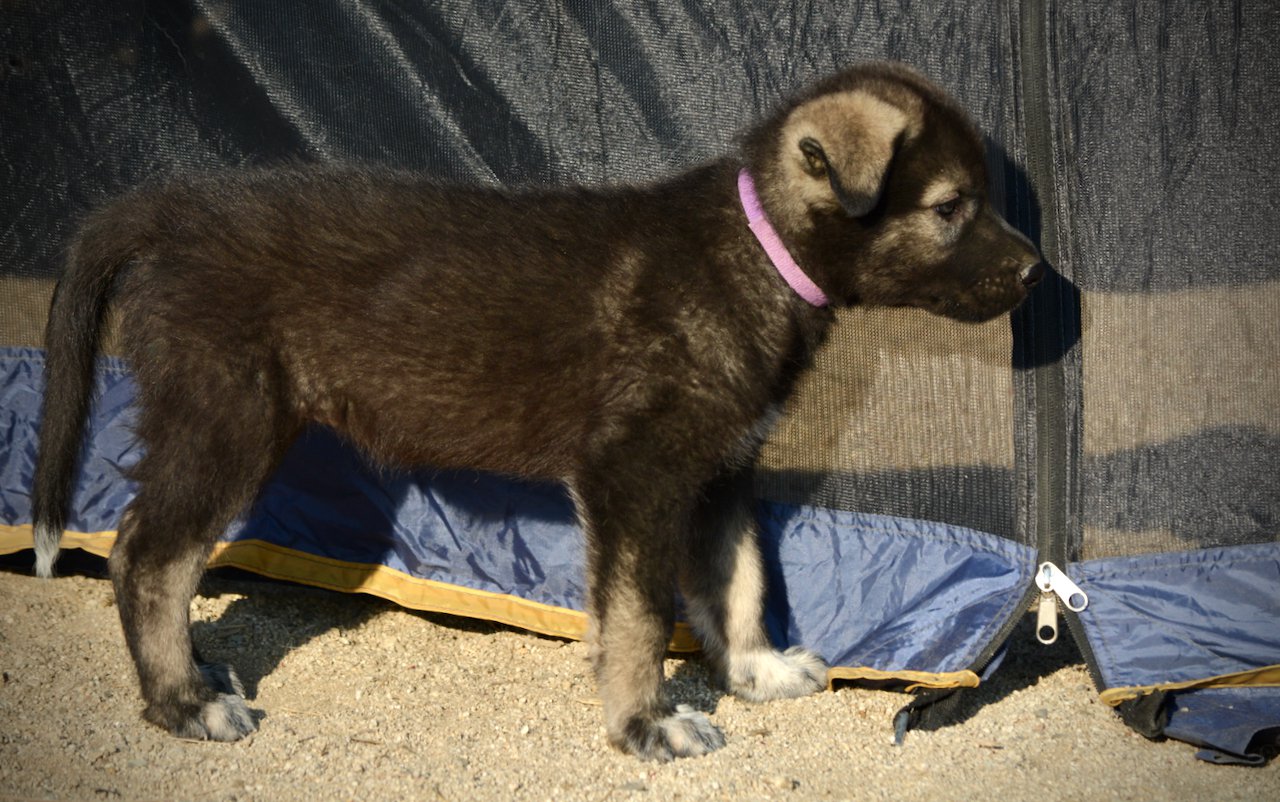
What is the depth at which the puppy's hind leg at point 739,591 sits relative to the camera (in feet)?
13.4

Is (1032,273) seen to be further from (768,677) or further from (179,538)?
(179,538)

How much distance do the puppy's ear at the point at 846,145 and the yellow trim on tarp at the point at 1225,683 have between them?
1766 mm

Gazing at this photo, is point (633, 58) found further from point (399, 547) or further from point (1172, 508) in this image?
point (1172, 508)

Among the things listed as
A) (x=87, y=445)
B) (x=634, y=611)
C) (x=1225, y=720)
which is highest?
(x=87, y=445)

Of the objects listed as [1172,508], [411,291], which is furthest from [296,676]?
[1172,508]

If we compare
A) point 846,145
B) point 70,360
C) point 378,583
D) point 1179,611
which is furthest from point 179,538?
point 1179,611

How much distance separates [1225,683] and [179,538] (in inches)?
129

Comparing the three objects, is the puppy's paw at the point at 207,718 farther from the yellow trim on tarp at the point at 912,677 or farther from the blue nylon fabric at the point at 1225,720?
the blue nylon fabric at the point at 1225,720

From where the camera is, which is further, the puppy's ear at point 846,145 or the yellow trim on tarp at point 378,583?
the yellow trim on tarp at point 378,583

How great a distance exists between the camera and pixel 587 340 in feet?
12.1

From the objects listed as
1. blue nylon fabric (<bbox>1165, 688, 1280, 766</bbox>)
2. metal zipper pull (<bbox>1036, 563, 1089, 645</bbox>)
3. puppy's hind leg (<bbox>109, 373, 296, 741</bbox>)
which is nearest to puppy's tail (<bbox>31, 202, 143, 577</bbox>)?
puppy's hind leg (<bbox>109, 373, 296, 741</bbox>)

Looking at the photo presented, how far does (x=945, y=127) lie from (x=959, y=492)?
121 centimetres

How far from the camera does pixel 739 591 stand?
4090 millimetres

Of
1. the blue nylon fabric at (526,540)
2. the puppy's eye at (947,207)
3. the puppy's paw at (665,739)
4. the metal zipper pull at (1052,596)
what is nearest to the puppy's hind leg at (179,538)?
the blue nylon fabric at (526,540)
